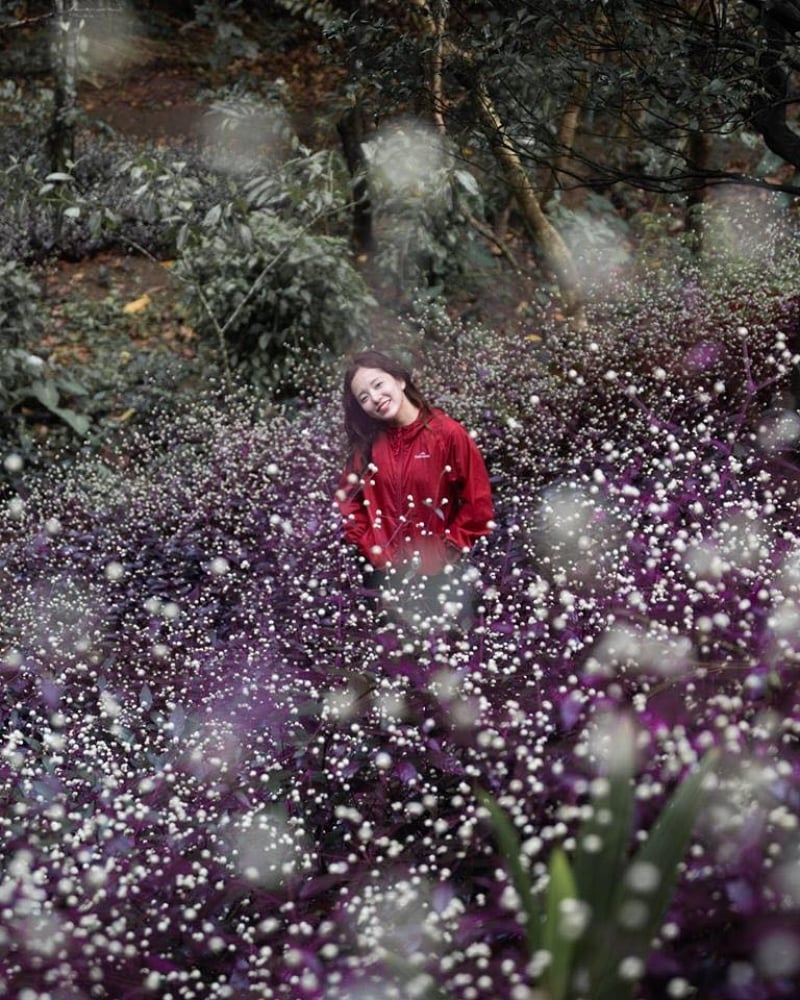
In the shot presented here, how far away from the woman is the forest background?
24cm

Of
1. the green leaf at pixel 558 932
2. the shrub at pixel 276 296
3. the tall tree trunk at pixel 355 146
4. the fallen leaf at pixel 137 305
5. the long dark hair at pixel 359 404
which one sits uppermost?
the green leaf at pixel 558 932

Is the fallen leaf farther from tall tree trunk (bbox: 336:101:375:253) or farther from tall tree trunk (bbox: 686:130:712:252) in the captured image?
tall tree trunk (bbox: 686:130:712:252)

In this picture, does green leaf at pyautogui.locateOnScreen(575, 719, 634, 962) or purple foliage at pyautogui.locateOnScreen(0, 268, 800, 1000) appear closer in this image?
green leaf at pyautogui.locateOnScreen(575, 719, 634, 962)

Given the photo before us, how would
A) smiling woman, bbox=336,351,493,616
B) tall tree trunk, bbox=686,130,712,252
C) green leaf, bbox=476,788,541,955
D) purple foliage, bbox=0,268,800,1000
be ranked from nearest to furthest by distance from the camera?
1. green leaf, bbox=476,788,541,955
2. purple foliage, bbox=0,268,800,1000
3. smiling woman, bbox=336,351,493,616
4. tall tree trunk, bbox=686,130,712,252

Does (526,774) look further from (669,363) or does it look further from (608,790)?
(669,363)

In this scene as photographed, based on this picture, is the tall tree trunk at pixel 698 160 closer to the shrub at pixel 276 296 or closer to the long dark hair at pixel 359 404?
the shrub at pixel 276 296

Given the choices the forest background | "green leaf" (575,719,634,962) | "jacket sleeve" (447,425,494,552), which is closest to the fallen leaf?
the forest background

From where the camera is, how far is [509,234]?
909 cm

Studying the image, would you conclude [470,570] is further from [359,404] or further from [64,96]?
[64,96]

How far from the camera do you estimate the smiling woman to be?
3.93 metres

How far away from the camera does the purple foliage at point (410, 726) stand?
2199 millimetres

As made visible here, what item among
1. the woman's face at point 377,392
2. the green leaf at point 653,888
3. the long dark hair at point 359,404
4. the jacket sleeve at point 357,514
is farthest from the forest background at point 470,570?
the woman's face at point 377,392

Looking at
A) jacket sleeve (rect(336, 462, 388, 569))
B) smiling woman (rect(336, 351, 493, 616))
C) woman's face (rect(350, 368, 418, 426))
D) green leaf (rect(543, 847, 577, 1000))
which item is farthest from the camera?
jacket sleeve (rect(336, 462, 388, 569))

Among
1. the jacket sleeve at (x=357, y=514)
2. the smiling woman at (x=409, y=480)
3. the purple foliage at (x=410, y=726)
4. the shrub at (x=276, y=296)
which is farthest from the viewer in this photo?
the shrub at (x=276, y=296)
